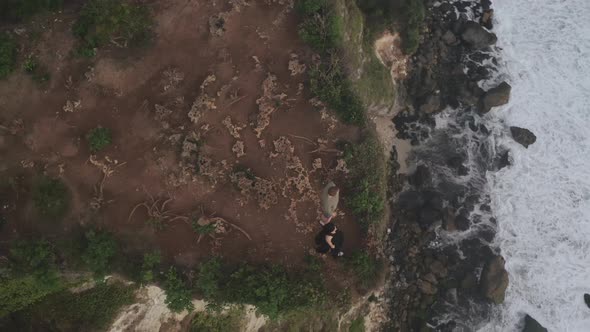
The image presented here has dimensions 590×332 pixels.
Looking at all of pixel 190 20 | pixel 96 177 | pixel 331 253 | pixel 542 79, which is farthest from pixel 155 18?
pixel 542 79

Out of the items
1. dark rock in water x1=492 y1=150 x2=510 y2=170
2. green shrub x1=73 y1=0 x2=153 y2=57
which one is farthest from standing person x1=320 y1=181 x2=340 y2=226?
dark rock in water x1=492 y1=150 x2=510 y2=170

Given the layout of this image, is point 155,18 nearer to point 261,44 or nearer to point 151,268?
point 261,44

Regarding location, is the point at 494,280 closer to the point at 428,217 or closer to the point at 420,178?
the point at 428,217

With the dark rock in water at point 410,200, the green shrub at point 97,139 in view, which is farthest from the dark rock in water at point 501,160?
the green shrub at point 97,139

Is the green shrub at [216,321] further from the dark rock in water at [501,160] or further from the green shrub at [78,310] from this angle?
the dark rock in water at [501,160]

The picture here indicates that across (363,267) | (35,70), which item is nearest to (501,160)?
(363,267)
